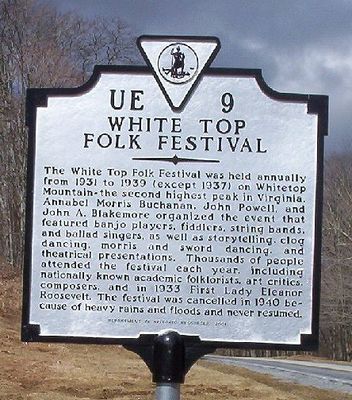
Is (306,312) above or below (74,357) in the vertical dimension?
above

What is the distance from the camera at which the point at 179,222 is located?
512cm

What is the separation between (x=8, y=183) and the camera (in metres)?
34.4

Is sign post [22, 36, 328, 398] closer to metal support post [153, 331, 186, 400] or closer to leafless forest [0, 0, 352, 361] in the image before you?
metal support post [153, 331, 186, 400]

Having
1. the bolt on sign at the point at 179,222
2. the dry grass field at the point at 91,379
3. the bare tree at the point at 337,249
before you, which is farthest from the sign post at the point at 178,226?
the bare tree at the point at 337,249

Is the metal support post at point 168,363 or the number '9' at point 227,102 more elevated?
the number '9' at point 227,102

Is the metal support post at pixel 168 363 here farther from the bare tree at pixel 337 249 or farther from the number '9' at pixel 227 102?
the bare tree at pixel 337 249

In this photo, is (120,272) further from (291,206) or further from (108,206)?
(291,206)

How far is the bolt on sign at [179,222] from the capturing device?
201 inches

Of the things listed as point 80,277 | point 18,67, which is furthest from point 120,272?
point 18,67

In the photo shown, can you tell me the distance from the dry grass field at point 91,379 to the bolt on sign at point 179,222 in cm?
1128

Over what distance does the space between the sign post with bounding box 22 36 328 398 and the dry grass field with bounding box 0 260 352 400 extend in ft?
37.0

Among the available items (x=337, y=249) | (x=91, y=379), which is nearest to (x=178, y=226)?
(x=91, y=379)

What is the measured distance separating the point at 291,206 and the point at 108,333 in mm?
1193

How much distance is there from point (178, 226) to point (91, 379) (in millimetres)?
14859
